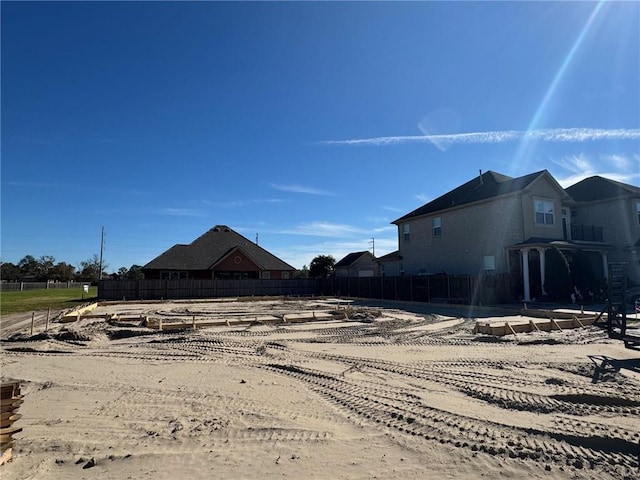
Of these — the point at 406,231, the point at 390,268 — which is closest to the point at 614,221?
the point at 406,231

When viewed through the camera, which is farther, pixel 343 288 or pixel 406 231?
pixel 343 288

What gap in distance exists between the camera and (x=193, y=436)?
14.8 feet

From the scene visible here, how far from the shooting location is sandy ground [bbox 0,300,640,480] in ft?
12.6

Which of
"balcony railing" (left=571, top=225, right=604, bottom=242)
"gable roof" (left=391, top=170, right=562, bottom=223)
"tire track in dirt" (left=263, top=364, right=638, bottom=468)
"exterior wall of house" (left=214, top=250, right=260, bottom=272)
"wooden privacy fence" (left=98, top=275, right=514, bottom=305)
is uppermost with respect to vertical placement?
"gable roof" (left=391, top=170, right=562, bottom=223)

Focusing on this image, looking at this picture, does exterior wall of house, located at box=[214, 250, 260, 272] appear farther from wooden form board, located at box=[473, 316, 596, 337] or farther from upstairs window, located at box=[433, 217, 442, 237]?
wooden form board, located at box=[473, 316, 596, 337]

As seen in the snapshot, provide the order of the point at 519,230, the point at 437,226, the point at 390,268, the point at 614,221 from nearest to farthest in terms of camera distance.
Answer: the point at 519,230 < the point at 614,221 < the point at 437,226 < the point at 390,268

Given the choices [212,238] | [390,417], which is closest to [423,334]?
[390,417]

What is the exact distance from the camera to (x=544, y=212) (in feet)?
83.3

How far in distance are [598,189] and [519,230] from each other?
1016 cm

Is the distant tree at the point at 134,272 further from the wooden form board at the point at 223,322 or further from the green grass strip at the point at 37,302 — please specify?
the wooden form board at the point at 223,322

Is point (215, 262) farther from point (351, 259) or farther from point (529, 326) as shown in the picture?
point (529, 326)

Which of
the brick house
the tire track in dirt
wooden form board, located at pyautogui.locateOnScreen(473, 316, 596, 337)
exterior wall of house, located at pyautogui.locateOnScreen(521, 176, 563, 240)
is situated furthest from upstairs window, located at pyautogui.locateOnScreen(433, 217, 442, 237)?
the tire track in dirt

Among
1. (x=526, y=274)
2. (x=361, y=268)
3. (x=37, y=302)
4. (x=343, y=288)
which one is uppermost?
(x=361, y=268)

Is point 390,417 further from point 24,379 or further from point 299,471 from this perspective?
point 24,379
